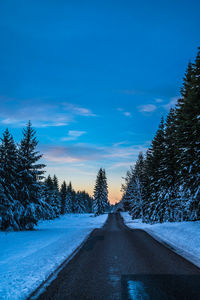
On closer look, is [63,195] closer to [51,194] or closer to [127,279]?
[51,194]

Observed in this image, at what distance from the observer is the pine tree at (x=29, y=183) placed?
21047 millimetres

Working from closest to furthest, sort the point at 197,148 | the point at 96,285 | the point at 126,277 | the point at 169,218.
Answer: the point at 96,285 < the point at 126,277 < the point at 197,148 < the point at 169,218

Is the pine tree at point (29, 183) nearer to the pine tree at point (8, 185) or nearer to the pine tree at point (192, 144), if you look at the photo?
the pine tree at point (8, 185)

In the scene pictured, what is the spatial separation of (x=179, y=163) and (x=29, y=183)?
A: 16.1 m

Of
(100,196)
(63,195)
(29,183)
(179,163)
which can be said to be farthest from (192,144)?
(63,195)

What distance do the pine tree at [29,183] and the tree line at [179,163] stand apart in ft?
48.6

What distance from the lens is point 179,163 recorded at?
18.3 metres

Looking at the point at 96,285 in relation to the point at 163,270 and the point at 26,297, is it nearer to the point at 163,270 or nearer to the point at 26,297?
the point at 26,297

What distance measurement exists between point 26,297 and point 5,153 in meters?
18.9

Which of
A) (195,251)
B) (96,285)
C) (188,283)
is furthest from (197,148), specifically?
(96,285)

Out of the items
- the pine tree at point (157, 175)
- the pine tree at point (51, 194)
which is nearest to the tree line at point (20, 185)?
the pine tree at point (157, 175)

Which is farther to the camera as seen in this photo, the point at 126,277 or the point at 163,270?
the point at 163,270

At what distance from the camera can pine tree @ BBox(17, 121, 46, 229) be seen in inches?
829

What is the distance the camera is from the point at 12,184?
19812 millimetres
